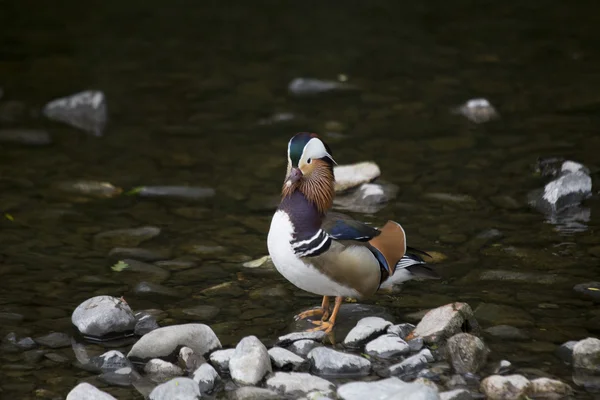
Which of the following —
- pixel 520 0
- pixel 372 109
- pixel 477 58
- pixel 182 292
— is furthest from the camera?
pixel 520 0

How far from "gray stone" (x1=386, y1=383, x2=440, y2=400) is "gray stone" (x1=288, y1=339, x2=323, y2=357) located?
0.77m

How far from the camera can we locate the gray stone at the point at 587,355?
4.61 meters

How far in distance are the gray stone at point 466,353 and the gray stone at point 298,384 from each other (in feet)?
2.03

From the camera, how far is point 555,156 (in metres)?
7.68

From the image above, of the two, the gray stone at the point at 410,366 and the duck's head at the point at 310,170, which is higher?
the duck's head at the point at 310,170

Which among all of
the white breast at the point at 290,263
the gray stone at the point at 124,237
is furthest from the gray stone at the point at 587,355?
the gray stone at the point at 124,237

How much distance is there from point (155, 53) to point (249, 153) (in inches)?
126

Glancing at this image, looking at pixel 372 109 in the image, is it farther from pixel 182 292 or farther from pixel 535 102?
pixel 182 292

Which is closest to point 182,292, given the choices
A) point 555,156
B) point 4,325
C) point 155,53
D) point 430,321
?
point 4,325

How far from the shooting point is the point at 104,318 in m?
5.11

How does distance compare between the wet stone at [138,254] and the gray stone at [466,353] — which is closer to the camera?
the gray stone at [466,353]

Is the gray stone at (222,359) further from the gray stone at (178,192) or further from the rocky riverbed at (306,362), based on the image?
the gray stone at (178,192)

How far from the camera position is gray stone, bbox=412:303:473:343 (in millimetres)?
4867

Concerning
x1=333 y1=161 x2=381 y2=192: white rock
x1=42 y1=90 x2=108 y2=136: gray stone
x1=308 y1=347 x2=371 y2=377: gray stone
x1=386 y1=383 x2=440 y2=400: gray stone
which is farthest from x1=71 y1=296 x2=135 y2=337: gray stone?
x1=42 y1=90 x2=108 y2=136: gray stone
